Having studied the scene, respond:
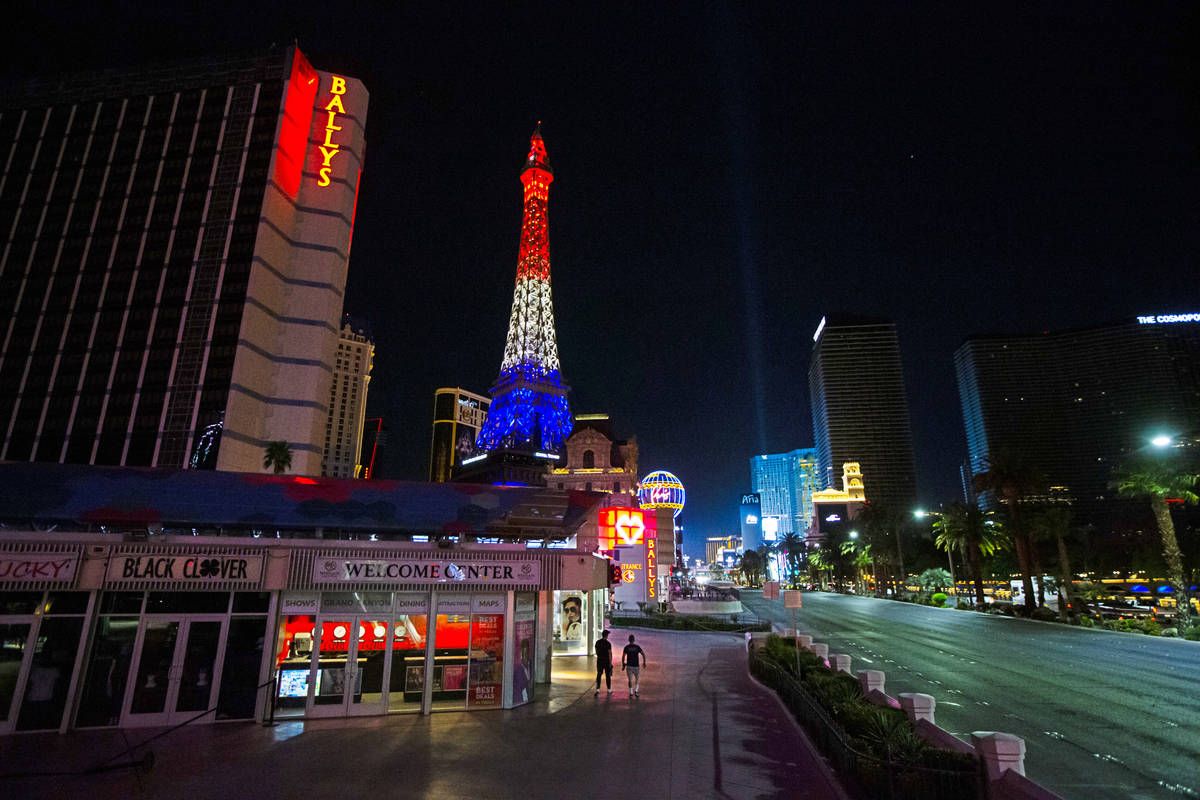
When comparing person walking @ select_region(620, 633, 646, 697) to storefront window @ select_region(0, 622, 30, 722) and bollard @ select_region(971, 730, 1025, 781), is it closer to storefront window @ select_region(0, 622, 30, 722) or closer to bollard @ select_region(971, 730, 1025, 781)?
bollard @ select_region(971, 730, 1025, 781)

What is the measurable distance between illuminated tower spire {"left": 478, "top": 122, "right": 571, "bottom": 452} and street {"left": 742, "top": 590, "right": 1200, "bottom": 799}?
7273cm

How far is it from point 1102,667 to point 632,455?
7930 cm

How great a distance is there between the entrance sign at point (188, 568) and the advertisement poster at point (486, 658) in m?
5.62

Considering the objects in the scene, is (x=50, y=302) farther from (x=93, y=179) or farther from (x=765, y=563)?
(x=765, y=563)

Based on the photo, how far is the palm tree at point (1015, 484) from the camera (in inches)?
2032

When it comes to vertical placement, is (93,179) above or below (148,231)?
above

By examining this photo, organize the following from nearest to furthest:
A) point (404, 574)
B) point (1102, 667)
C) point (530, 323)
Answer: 1. point (404, 574)
2. point (1102, 667)
3. point (530, 323)

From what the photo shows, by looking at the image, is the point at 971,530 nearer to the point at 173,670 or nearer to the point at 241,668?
the point at 241,668

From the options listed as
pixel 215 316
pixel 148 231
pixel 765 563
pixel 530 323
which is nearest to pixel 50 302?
pixel 148 231

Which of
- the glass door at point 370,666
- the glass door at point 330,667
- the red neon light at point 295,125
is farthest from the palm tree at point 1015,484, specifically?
the red neon light at point 295,125

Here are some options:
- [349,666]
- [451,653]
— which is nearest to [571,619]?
[451,653]

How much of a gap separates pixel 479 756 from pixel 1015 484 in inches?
2177

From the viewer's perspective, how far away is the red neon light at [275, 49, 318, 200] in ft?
246

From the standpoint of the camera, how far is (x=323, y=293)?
7569 cm
